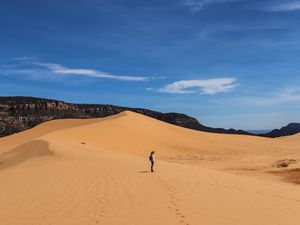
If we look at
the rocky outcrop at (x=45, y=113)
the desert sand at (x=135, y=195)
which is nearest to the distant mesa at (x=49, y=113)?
the rocky outcrop at (x=45, y=113)

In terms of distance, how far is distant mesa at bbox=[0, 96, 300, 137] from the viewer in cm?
8525

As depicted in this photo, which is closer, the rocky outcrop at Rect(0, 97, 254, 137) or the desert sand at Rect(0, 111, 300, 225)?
the desert sand at Rect(0, 111, 300, 225)

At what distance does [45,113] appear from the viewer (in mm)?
90375

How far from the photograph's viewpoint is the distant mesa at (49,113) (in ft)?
280

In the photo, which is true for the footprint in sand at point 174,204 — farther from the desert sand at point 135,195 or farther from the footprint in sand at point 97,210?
the footprint in sand at point 97,210

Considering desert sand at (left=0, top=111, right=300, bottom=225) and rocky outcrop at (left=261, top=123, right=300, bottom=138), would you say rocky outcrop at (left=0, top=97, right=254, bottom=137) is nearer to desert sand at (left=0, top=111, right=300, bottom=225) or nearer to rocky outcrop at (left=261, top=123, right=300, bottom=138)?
rocky outcrop at (left=261, top=123, right=300, bottom=138)

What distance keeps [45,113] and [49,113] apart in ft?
2.86

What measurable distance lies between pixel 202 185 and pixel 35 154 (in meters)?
17.1

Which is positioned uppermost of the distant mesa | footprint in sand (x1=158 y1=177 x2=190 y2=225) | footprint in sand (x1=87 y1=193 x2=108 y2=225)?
A: the distant mesa

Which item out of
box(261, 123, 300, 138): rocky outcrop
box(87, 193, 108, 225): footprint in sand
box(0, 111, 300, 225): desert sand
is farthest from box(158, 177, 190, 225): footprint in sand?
box(261, 123, 300, 138): rocky outcrop

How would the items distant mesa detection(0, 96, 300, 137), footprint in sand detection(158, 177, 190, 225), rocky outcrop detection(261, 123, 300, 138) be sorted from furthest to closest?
rocky outcrop detection(261, 123, 300, 138) → distant mesa detection(0, 96, 300, 137) → footprint in sand detection(158, 177, 190, 225)

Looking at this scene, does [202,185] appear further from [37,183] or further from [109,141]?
[109,141]

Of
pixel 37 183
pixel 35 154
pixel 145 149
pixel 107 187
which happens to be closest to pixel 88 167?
pixel 37 183

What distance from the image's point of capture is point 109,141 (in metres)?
44.4
